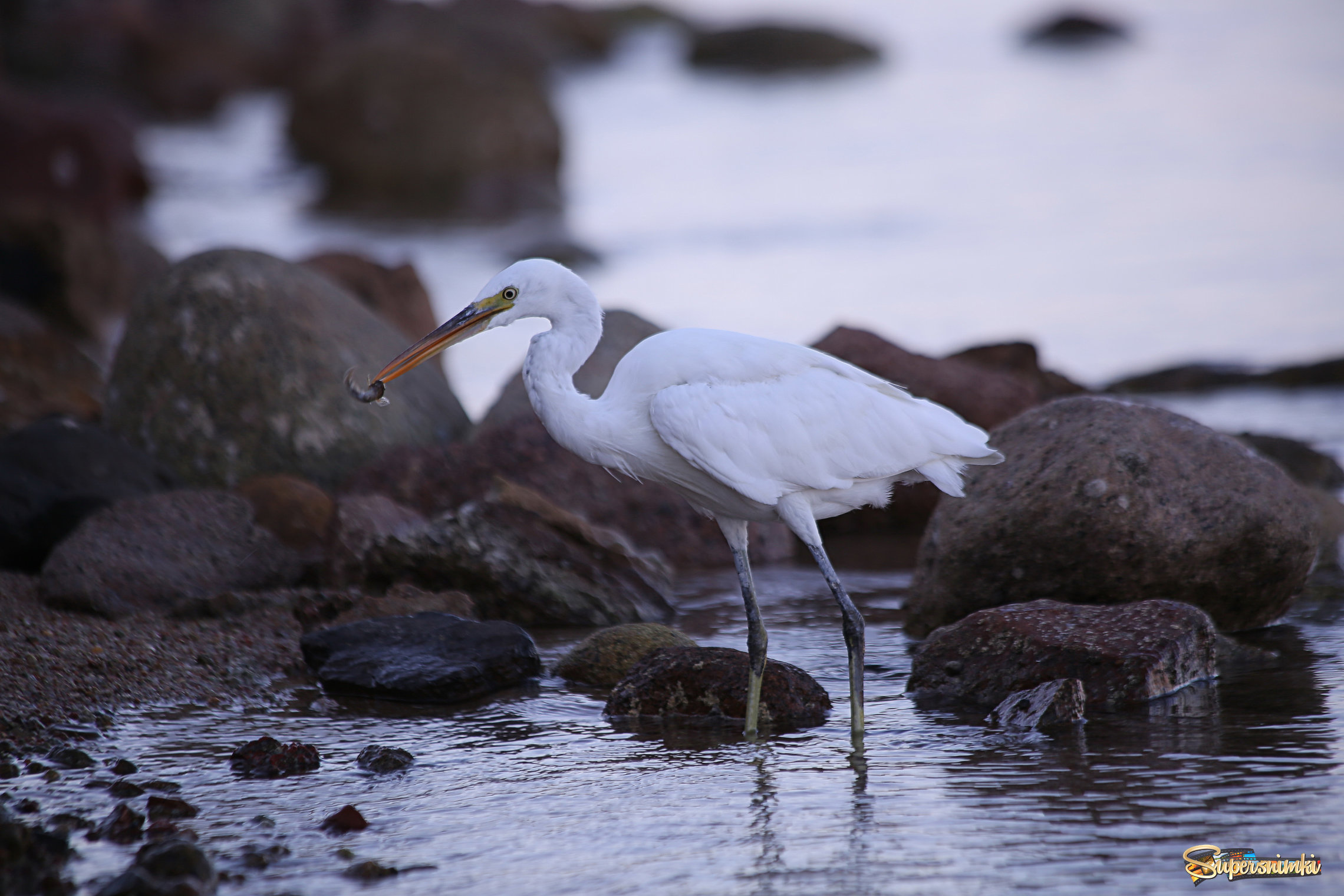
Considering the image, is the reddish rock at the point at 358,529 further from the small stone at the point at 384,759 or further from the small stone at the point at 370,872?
the small stone at the point at 370,872

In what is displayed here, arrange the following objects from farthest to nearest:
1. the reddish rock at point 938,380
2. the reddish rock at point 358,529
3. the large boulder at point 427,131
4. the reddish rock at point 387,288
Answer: the large boulder at point 427,131 < the reddish rock at point 387,288 < the reddish rock at point 938,380 < the reddish rock at point 358,529

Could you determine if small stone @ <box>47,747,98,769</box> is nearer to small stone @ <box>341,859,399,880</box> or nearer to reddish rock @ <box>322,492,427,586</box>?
small stone @ <box>341,859,399,880</box>

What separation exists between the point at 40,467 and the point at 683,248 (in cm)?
1317

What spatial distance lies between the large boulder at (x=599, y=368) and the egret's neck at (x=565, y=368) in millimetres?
3182

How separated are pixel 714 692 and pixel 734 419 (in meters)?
1.10

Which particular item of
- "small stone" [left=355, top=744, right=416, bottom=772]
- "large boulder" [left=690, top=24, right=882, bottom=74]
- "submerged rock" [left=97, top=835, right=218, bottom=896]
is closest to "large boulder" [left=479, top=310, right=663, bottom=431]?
"small stone" [left=355, top=744, right=416, bottom=772]

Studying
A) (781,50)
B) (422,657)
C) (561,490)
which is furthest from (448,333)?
(781,50)

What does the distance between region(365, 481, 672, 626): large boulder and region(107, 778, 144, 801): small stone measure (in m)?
2.55

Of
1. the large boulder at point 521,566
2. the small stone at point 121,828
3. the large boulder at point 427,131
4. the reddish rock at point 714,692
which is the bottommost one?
the small stone at point 121,828

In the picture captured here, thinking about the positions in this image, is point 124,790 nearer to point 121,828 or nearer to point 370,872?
point 121,828

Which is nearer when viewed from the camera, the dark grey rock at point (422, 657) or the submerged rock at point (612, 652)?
the dark grey rock at point (422, 657)

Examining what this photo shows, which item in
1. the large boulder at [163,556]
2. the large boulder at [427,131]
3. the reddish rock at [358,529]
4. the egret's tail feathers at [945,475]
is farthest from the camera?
the large boulder at [427,131]

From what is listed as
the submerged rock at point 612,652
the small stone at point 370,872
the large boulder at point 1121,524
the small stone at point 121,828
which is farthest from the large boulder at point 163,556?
the large boulder at point 1121,524

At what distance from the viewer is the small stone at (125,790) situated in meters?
4.70
